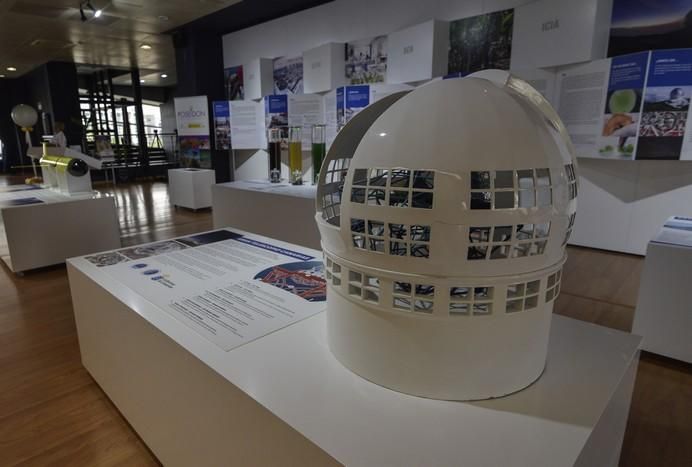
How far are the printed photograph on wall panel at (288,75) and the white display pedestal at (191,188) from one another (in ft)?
6.06

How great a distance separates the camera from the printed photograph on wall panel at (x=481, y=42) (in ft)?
14.0

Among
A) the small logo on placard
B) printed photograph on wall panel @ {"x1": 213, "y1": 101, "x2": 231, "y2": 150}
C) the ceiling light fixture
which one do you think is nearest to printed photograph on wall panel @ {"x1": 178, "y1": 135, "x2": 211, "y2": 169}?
printed photograph on wall panel @ {"x1": 213, "y1": 101, "x2": 231, "y2": 150}

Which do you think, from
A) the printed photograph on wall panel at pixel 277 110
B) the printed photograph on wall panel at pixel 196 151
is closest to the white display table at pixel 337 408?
the printed photograph on wall panel at pixel 277 110

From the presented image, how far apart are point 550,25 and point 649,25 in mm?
819

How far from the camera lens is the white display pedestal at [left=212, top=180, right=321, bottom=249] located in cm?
314

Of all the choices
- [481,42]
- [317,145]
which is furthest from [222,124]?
[481,42]

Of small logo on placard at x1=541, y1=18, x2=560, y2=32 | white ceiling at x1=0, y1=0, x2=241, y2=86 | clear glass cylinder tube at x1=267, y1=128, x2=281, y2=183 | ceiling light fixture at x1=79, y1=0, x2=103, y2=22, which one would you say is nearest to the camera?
small logo on placard at x1=541, y1=18, x2=560, y2=32

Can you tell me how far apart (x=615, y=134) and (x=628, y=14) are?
3.58 ft

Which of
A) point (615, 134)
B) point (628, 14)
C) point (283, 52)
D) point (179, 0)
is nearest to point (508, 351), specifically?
point (615, 134)

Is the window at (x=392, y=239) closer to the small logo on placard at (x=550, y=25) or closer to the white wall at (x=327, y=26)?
the small logo on placard at (x=550, y=25)

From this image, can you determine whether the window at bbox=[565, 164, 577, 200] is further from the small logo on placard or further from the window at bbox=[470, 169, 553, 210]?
the small logo on placard

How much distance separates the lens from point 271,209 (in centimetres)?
342

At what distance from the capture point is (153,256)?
178cm

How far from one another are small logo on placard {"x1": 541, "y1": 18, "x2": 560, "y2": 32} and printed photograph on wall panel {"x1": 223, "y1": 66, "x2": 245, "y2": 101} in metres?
5.04
